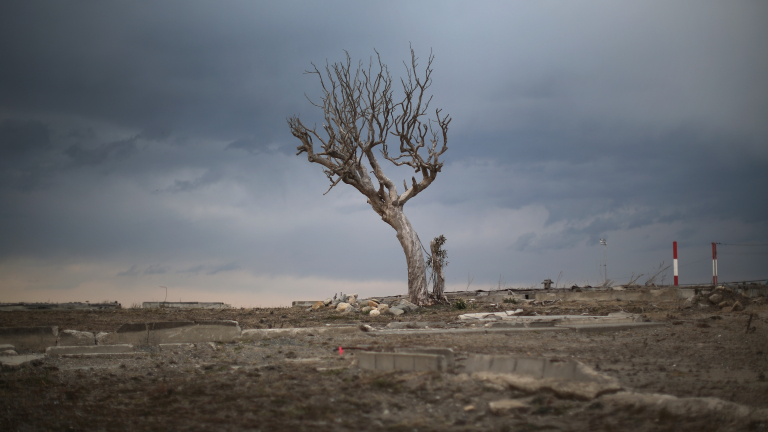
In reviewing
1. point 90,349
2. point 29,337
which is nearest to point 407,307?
point 90,349

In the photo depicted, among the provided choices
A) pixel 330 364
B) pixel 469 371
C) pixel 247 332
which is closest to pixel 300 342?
pixel 247 332

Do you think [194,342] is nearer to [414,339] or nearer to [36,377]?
[36,377]

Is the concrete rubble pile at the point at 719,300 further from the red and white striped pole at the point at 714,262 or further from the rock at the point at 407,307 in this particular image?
the red and white striped pole at the point at 714,262

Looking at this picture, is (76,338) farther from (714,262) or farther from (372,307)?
(714,262)

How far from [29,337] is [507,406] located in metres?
7.66

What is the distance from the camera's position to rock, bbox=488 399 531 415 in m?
3.58

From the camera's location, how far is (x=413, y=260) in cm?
1631

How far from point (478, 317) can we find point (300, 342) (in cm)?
459

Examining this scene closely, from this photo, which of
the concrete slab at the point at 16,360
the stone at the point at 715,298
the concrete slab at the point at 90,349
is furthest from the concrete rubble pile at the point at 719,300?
the concrete slab at the point at 16,360

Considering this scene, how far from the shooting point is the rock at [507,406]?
11.7ft

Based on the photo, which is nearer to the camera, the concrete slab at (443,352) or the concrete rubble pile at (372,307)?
the concrete slab at (443,352)

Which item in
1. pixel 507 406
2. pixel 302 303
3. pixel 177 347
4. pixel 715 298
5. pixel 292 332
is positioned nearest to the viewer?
pixel 507 406

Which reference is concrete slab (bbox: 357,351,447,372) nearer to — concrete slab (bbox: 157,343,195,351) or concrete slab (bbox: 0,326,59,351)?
concrete slab (bbox: 157,343,195,351)

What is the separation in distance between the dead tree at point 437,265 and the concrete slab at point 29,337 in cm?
1080
